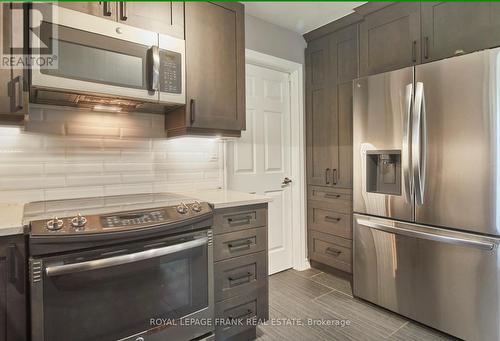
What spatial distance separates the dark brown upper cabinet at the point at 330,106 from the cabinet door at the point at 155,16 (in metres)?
1.62

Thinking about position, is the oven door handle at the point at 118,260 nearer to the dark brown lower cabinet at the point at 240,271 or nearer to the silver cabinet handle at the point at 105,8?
the dark brown lower cabinet at the point at 240,271

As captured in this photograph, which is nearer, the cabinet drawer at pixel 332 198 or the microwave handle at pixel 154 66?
the microwave handle at pixel 154 66

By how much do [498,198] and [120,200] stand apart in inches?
86.1

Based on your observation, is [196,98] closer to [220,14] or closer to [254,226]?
[220,14]

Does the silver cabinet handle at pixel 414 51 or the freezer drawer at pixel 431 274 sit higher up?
the silver cabinet handle at pixel 414 51

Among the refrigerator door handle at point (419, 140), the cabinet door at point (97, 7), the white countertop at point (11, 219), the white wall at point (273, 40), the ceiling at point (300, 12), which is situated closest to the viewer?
the white countertop at point (11, 219)

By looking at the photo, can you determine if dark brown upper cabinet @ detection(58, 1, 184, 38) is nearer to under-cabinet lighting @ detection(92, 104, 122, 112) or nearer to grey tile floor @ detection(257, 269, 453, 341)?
under-cabinet lighting @ detection(92, 104, 122, 112)

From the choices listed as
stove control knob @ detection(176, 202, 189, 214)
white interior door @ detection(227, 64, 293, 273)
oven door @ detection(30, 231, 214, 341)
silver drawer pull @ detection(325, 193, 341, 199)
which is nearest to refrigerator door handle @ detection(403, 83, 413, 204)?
silver drawer pull @ detection(325, 193, 341, 199)

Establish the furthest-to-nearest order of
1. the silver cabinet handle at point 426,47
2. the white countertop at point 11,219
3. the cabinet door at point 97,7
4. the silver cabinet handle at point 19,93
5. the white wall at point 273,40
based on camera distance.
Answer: the white wall at point 273,40
the silver cabinet handle at point 426,47
the cabinet door at point 97,7
the silver cabinet handle at point 19,93
the white countertop at point 11,219

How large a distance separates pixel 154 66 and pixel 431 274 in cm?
219

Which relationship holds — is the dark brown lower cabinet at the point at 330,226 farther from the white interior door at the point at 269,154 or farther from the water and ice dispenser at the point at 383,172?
the water and ice dispenser at the point at 383,172

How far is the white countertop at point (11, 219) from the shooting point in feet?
3.88

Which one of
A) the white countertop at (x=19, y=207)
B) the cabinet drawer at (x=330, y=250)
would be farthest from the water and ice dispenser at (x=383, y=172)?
the white countertop at (x=19, y=207)

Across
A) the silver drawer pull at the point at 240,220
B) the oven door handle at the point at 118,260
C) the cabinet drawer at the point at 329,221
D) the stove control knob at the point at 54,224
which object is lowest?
the cabinet drawer at the point at 329,221
